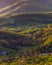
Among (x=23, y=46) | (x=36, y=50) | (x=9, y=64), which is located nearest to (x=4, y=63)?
(x=9, y=64)

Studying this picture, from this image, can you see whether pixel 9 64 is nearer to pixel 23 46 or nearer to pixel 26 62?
pixel 26 62

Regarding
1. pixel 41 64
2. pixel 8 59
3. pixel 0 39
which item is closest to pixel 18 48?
pixel 0 39

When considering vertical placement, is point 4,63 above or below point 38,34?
above

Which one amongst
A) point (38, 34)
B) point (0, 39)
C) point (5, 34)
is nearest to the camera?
point (0, 39)

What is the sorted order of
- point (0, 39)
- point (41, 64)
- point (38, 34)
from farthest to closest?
point (38, 34) → point (0, 39) → point (41, 64)

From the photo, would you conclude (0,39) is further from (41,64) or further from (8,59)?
(41,64)

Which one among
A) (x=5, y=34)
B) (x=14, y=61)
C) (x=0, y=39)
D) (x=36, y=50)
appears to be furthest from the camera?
(x=5, y=34)

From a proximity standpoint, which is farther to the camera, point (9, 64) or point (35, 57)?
point (35, 57)

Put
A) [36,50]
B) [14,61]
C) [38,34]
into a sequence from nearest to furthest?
[14,61] → [36,50] → [38,34]

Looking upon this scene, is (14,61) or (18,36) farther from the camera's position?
(18,36)
